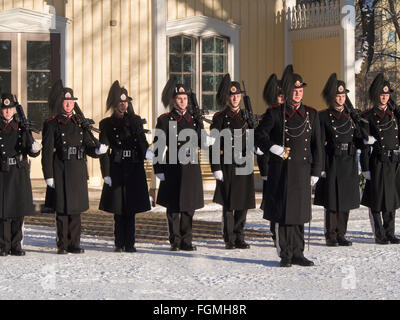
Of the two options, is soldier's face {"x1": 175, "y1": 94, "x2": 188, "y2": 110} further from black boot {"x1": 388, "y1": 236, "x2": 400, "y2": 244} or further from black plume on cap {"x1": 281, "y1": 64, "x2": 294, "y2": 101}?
black boot {"x1": 388, "y1": 236, "x2": 400, "y2": 244}

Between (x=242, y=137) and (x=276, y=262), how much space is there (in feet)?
5.43

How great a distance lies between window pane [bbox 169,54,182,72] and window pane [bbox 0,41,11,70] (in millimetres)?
2620

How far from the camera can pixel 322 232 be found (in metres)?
11.5

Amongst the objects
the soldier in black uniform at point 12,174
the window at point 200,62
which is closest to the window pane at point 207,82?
the window at point 200,62

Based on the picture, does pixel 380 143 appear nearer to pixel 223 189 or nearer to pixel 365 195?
pixel 365 195

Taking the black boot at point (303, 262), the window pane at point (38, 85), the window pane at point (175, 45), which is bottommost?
the black boot at point (303, 262)

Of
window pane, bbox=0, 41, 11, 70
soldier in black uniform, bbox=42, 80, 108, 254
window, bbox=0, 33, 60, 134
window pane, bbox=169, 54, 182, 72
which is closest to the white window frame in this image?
window pane, bbox=169, 54, 182, 72

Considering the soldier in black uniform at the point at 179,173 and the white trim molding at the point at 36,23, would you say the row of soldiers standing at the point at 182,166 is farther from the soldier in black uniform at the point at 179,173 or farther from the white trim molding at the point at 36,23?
the white trim molding at the point at 36,23

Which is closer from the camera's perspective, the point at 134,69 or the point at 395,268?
the point at 395,268

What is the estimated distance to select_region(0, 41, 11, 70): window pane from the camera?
15078mm

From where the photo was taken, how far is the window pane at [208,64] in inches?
641

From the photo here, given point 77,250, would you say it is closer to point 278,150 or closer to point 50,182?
point 50,182

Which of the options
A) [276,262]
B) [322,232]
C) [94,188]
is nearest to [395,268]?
[276,262]

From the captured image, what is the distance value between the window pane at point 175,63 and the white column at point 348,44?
266 cm
